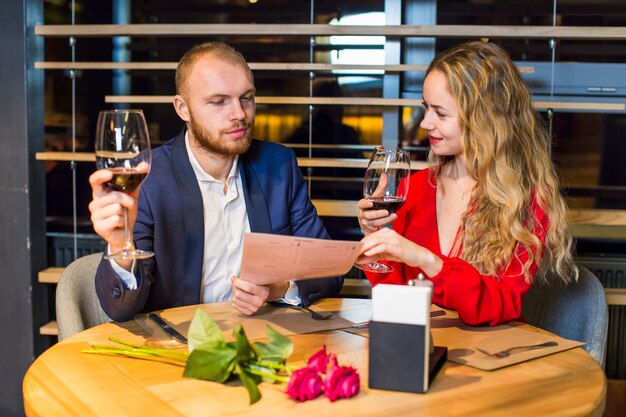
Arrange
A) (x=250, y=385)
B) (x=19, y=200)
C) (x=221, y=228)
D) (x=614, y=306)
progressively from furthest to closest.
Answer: (x=614, y=306), (x=19, y=200), (x=221, y=228), (x=250, y=385)

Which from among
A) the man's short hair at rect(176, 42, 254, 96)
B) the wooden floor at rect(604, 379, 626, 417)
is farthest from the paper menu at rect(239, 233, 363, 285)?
the wooden floor at rect(604, 379, 626, 417)

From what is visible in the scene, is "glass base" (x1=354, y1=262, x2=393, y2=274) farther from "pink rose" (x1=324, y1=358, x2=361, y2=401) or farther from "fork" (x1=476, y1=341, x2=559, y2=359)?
"pink rose" (x1=324, y1=358, x2=361, y2=401)

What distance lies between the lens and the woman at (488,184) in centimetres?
194

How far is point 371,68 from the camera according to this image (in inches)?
111

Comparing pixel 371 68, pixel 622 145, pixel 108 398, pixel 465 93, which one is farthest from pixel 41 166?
pixel 622 145

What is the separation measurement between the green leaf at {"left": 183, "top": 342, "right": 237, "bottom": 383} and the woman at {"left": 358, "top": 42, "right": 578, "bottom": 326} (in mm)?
714

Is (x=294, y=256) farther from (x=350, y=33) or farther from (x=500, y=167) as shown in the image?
(x=350, y=33)

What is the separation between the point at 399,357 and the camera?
49.0 inches

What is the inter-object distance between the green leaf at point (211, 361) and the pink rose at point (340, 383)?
0.54ft

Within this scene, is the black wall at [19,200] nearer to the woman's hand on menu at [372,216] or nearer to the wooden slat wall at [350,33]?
the wooden slat wall at [350,33]

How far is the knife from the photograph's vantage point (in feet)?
5.05

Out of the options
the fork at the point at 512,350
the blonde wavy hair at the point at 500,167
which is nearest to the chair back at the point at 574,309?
the blonde wavy hair at the point at 500,167

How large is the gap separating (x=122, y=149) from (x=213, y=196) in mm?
740

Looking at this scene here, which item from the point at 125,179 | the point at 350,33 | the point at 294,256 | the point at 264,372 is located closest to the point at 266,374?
the point at 264,372
